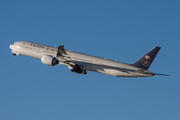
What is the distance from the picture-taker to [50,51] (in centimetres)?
4806

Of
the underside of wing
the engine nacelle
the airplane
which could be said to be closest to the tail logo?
the airplane

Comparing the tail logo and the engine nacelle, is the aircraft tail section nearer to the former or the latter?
the tail logo

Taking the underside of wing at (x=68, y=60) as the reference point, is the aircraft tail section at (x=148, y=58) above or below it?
below

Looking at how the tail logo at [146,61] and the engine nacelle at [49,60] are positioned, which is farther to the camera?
the engine nacelle at [49,60]

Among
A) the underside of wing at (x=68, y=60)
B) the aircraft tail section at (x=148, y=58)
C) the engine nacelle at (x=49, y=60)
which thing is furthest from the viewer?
the engine nacelle at (x=49, y=60)

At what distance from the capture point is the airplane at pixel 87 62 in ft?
138

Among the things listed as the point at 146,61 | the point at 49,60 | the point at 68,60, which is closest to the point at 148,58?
the point at 146,61

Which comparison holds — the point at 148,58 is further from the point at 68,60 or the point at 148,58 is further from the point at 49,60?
the point at 49,60

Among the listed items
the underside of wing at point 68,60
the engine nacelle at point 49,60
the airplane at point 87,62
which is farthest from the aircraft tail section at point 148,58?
the engine nacelle at point 49,60

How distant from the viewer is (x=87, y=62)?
45750mm

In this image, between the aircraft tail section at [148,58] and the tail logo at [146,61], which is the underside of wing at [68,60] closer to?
the aircraft tail section at [148,58]

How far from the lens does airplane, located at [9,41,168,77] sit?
138 ft

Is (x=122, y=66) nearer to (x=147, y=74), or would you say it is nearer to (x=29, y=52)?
(x=147, y=74)

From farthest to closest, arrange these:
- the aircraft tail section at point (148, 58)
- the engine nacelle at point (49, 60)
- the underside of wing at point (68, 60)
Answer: the engine nacelle at point (49, 60)
the underside of wing at point (68, 60)
the aircraft tail section at point (148, 58)
